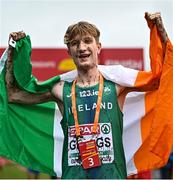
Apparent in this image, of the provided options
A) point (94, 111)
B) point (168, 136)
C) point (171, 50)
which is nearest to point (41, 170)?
point (94, 111)

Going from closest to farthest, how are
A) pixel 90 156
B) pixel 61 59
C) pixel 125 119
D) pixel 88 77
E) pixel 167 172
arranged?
1. pixel 90 156
2. pixel 88 77
3. pixel 125 119
4. pixel 61 59
5. pixel 167 172

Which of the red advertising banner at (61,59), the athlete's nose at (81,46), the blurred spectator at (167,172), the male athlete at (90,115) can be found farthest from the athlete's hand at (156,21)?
the blurred spectator at (167,172)

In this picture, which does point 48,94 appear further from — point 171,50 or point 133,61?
point 133,61

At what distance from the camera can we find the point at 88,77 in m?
4.78

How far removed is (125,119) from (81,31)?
0.97 m

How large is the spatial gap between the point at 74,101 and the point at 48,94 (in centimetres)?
41

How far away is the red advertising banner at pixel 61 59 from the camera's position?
1090 cm

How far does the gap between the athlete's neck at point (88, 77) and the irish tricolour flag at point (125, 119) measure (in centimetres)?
12

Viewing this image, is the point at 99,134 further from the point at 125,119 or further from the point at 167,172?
the point at 167,172

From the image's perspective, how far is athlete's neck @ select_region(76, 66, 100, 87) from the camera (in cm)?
477

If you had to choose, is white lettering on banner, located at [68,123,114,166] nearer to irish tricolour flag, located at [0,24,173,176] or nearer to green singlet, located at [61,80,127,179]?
green singlet, located at [61,80,127,179]

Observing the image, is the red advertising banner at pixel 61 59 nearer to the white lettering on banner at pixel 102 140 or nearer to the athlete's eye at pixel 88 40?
the athlete's eye at pixel 88 40

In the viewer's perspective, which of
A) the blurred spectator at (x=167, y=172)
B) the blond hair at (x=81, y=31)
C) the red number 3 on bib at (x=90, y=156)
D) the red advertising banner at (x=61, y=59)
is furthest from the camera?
the blurred spectator at (x=167, y=172)

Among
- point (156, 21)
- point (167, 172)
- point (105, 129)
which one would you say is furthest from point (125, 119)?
point (167, 172)
